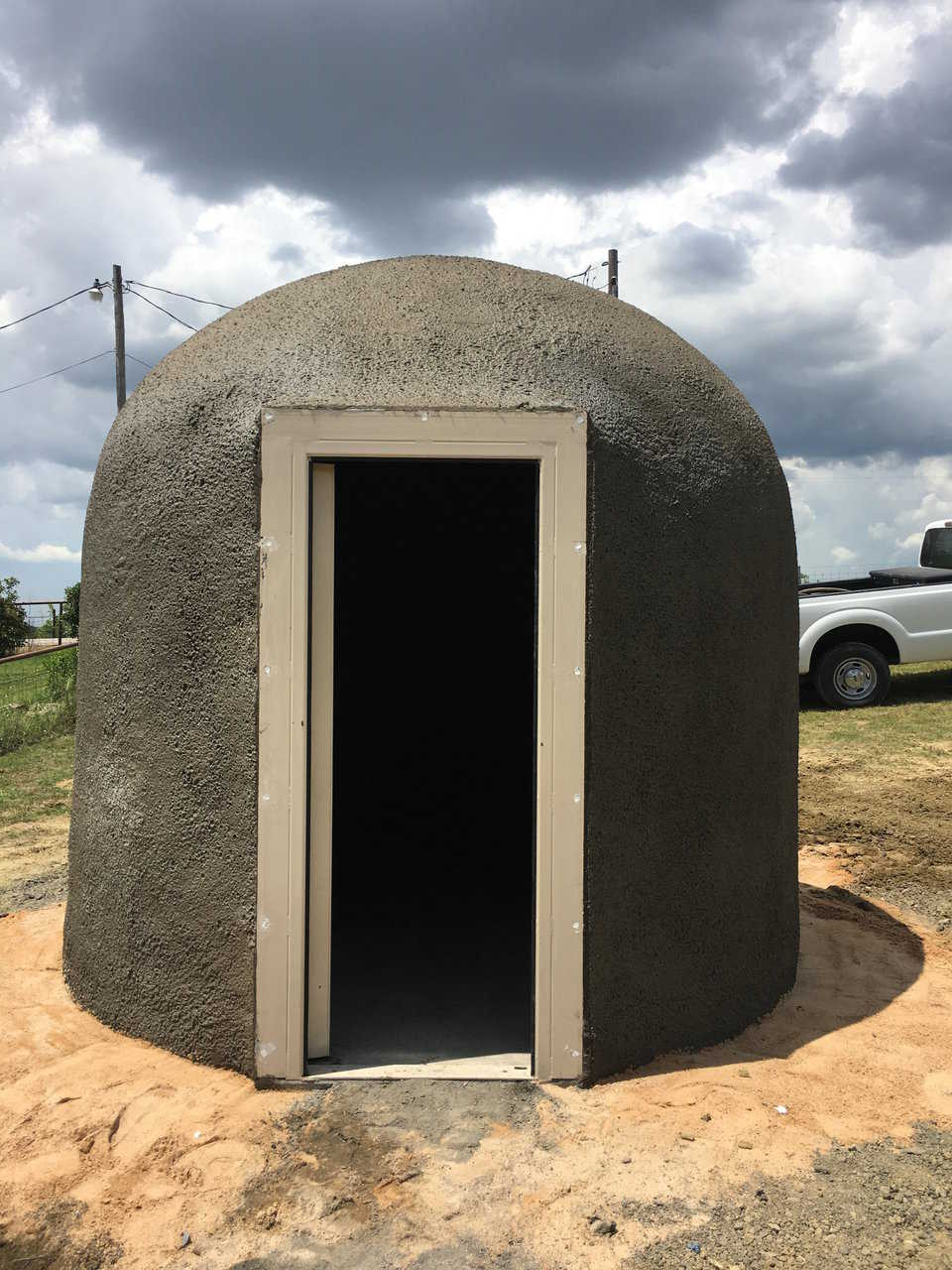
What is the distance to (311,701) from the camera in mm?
3752

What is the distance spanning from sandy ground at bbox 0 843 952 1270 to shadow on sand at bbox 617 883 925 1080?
0.03 metres

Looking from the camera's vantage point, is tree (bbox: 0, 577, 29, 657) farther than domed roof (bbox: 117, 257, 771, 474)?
Yes

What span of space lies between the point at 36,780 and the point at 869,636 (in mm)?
9221

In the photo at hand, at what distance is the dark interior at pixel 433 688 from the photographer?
680 centimetres

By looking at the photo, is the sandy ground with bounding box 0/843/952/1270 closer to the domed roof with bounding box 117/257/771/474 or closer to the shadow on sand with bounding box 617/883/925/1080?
the shadow on sand with bounding box 617/883/925/1080

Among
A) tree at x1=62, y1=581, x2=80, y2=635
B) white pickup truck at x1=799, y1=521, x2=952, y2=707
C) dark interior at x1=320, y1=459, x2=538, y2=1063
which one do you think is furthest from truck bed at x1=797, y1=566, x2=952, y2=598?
tree at x1=62, y1=581, x2=80, y2=635

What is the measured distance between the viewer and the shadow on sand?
13.6 ft

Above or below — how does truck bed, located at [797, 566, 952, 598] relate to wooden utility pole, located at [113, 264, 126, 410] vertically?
below

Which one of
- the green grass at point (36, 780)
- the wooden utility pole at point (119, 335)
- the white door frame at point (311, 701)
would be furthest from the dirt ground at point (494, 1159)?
the wooden utility pole at point (119, 335)

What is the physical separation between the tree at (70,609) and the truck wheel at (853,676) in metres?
18.7

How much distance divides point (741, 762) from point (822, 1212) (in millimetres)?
1671

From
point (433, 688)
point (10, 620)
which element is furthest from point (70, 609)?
point (433, 688)

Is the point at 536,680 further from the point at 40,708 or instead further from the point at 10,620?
the point at 10,620

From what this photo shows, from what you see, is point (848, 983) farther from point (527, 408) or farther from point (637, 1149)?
point (527, 408)
